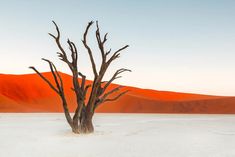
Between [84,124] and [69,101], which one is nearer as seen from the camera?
[84,124]

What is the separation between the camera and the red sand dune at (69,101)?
41.1 meters

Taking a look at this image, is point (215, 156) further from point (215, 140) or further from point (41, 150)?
point (41, 150)

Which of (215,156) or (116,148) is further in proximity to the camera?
(116,148)

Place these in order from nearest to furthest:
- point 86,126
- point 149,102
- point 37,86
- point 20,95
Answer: point 86,126, point 149,102, point 20,95, point 37,86

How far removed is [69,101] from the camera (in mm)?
48844

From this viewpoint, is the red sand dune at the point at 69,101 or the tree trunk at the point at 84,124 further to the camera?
the red sand dune at the point at 69,101

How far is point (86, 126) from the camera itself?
12.0 metres

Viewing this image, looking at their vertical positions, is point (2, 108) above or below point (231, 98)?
below

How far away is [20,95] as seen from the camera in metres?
50.1

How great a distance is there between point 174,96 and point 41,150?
53.6 m

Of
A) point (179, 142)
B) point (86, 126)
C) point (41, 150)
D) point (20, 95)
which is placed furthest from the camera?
point (20, 95)

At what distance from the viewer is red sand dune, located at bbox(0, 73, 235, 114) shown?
41.1 m

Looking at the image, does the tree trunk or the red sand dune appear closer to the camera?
the tree trunk

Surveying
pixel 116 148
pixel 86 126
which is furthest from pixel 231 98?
pixel 116 148
